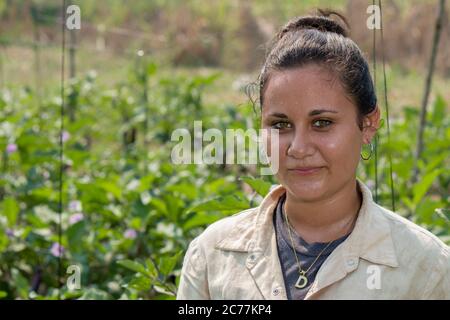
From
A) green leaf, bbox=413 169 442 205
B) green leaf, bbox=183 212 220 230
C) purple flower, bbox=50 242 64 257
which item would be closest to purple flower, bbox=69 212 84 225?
purple flower, bbox=50 242 64 257

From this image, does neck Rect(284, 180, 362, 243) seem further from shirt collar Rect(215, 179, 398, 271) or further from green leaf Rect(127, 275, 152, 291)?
green leaf Rect(127, 275, 152, 291)

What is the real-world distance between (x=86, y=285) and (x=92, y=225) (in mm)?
410

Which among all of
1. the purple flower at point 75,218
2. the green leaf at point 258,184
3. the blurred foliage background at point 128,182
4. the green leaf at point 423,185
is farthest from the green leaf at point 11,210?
the green leaf at point 423,185

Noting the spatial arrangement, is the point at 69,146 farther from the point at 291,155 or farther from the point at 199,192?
the point at 291,155

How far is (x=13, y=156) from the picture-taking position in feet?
11.9

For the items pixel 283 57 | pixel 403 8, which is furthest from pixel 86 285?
pixel 403 8

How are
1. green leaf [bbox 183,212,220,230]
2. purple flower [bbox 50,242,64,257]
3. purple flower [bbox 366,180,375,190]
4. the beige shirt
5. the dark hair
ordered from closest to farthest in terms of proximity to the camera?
the beige shirt, the dark hair, green leaf [bbox 183,212,220,230], purple flower [bbox 50,242,64,257], purple flower [bbox 366,180,375,190]

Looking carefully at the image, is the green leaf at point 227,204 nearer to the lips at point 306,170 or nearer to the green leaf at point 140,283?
the green leaf at point 140,283

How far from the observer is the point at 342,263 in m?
1.64

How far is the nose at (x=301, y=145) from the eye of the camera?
66.1 inches

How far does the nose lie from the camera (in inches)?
66.1

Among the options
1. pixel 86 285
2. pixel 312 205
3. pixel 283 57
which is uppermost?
pixel 283 57

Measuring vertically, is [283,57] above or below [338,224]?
above

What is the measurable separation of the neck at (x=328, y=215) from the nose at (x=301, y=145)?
0.11 m
